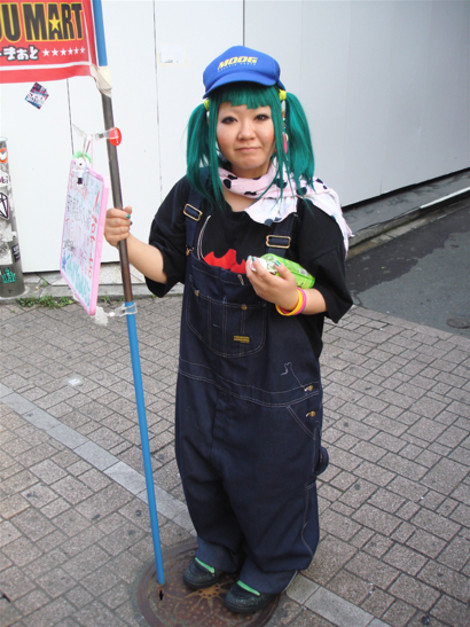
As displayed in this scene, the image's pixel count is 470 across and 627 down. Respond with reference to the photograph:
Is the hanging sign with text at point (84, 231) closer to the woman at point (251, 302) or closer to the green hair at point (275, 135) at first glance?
the woman at point (251, 302)

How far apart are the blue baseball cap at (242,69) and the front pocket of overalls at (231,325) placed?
2.41 feet

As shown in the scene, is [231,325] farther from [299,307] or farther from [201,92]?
[201,92]

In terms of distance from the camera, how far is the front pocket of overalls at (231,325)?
2338 millimetres

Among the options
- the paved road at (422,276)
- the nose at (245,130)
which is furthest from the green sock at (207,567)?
the paved road at (422,276)

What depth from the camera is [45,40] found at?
2.12 m

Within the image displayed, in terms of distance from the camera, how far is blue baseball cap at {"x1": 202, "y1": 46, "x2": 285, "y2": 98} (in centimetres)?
216

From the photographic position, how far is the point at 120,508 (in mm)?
3301

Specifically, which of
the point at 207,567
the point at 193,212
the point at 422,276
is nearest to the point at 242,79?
the point at 193,212

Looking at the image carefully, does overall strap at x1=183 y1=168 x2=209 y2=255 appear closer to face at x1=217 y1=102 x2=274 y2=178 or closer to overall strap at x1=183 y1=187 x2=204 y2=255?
overall strap at x1=183 y1=187 x2=204 y2=255

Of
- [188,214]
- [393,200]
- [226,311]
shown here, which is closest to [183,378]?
[226,311]

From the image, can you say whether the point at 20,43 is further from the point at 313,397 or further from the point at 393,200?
the point at 393,200

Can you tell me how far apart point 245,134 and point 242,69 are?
206 mm

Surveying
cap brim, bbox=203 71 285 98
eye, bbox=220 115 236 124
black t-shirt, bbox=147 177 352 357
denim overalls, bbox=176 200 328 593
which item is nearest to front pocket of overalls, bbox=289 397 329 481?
denim overalls, bbox=176 200 328 593

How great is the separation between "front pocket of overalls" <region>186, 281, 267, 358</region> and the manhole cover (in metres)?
1.10
